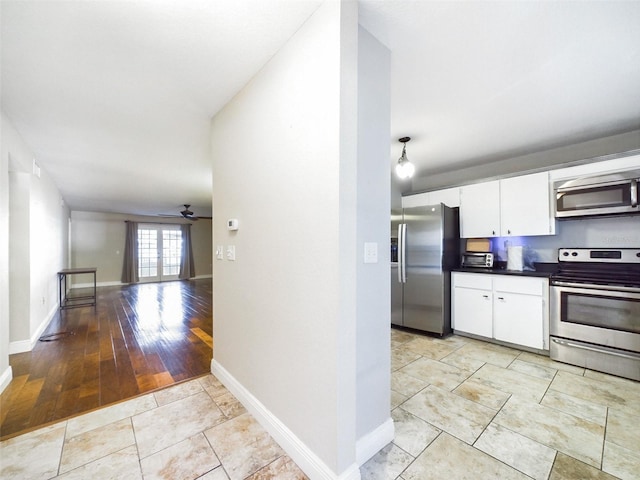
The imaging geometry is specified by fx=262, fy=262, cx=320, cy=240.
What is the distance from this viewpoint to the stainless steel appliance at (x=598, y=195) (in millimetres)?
2617

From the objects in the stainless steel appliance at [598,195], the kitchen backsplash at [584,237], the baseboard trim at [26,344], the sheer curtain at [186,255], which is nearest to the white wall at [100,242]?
the sheer curtain at [186,255]

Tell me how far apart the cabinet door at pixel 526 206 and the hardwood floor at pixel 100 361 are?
4006 millimetres

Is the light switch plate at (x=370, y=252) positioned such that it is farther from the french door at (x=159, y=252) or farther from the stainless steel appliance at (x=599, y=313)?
the french door at (x=159, y=252)

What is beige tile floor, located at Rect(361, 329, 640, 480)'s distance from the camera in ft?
4.73

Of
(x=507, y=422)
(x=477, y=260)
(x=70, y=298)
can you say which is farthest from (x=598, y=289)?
(x=70, y=298)

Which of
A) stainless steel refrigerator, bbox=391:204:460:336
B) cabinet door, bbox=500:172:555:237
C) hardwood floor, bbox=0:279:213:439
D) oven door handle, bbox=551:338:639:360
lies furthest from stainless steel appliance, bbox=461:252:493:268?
hardwood floor, bbox=0:279:213:439

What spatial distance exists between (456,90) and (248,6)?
1666mm

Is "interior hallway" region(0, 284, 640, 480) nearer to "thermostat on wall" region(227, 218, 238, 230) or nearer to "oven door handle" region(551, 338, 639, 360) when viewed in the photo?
"oven door handle" region(551, 338, 639, 360)

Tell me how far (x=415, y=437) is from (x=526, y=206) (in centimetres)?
306

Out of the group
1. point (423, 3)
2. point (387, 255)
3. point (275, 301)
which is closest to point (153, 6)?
point (423, 3)

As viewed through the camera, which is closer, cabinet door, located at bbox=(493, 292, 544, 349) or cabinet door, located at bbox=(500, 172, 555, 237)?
cabinet door, located at bbox=(493, 292, 544, 349)

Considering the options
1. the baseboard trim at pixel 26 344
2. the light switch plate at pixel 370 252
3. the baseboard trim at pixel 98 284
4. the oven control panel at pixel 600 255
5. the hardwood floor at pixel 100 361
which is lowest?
the baseboard trim at pixel 98 284

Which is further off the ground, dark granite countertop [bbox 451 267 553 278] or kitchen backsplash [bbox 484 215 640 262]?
kitchen backsplash [bbox 484 215 640 262]

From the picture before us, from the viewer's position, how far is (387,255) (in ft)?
5.35
